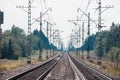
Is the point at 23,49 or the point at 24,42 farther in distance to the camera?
the point at 24,42

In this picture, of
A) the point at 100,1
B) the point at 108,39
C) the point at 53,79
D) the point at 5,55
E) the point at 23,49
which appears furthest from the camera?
the point at 108,39

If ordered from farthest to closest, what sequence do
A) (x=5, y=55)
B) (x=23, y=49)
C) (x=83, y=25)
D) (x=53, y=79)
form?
1. (x=23, y=49)
2. (x=5, y=55)
3. (x=83, y=25)
4. (x=53, y=79)

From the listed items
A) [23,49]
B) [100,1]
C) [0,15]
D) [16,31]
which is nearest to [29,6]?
[100,1]

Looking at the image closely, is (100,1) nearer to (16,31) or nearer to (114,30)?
(114,30)

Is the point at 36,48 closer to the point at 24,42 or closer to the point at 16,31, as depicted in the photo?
the point at 16,31

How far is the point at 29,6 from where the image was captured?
59094 millimetres

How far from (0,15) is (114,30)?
126719mm

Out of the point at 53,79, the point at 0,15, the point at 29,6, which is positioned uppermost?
the point at 29,6

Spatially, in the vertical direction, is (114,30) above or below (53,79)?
above

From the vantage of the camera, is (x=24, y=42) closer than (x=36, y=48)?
Yes

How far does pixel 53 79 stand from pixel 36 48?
159780 mm

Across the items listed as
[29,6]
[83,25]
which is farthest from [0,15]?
[83,25]

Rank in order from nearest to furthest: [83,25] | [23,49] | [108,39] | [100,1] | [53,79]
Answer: [53,79] → [100,1] → [83,25] → [23,49] → [108,39]

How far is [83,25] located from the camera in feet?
345
